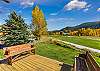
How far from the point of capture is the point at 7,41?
19016mm

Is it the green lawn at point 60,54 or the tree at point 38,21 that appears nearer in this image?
the green lawn at point 60,54

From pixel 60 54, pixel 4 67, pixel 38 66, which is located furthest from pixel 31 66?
pixel 60 54

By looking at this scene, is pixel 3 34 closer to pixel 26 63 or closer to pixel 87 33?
pixel 26 63

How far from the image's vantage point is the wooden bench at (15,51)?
33.2 feet

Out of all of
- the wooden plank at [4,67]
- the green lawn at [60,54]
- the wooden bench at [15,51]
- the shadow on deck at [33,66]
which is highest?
the wooden bench at [15,51]

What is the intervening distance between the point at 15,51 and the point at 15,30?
7.94 meters

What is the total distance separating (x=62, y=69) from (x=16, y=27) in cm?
1114

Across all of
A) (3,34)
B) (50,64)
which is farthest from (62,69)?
(3,34)

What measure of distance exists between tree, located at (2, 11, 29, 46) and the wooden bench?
238 inches

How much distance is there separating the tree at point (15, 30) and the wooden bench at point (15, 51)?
6034 mm

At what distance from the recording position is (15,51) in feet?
35.8

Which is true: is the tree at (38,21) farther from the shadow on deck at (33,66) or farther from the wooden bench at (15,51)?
the shadow on deck at (33,66)

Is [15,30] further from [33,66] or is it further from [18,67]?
[33,66]

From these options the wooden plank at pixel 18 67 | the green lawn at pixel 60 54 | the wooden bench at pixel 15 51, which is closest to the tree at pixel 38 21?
the green lawn at pixel 60 54
